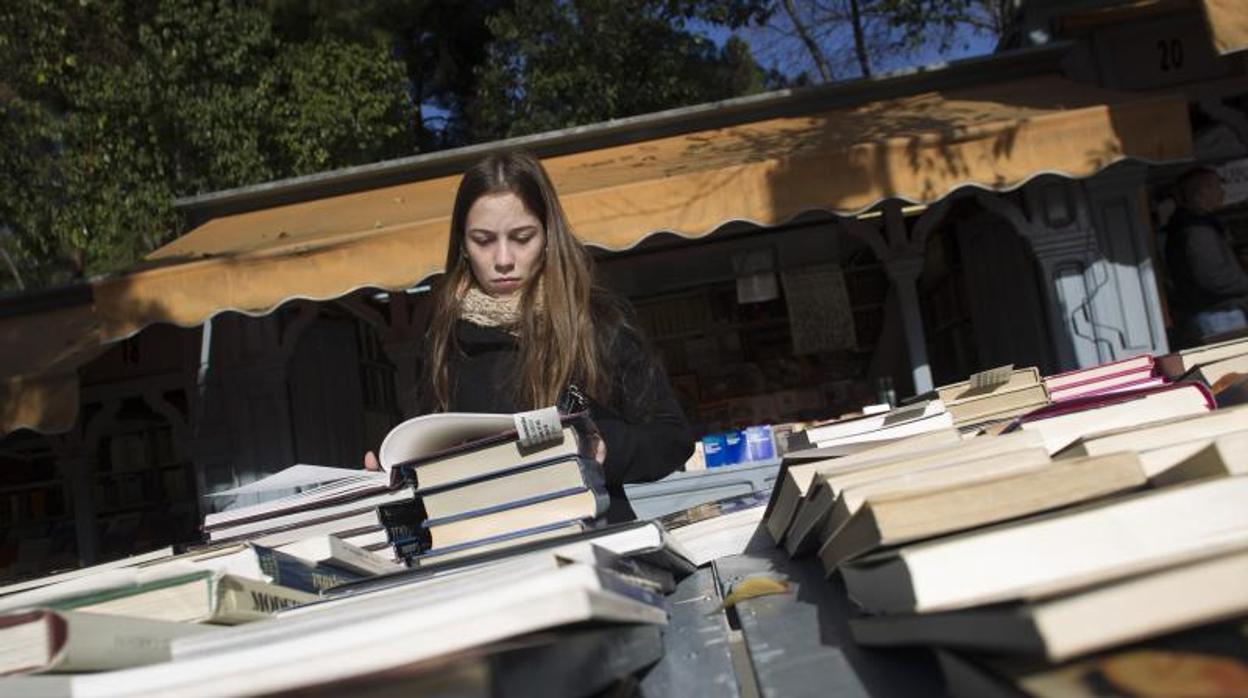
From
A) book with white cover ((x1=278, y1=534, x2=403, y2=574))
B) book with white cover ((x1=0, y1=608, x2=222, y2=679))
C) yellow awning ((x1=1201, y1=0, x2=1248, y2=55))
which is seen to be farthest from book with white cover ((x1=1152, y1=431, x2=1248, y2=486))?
yellow awning ((x1=1201, y1=0, x2=1248, y2=55))

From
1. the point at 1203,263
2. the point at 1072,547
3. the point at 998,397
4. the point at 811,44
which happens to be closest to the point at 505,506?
the point at 1072,547

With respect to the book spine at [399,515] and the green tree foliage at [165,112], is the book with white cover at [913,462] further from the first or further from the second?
the green tree foliage at [165,112]

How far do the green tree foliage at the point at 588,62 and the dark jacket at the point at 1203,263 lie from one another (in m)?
9.55

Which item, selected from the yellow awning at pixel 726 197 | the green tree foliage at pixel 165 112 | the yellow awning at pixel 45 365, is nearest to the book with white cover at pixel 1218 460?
the yellow awning at pixel 726 197

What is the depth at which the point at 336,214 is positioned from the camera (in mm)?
7188

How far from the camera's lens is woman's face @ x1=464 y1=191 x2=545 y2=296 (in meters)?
1.94

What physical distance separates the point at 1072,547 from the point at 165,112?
13406 millimetres

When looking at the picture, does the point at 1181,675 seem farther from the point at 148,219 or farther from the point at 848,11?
the point at 848,11

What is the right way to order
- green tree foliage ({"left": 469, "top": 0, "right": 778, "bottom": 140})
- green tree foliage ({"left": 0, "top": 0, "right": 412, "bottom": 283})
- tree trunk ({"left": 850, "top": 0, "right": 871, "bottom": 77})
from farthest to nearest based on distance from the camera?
1. tree trunk ({"left": 850, "top": 0, "right": 871, "bottom": 77})
2. green tree foliage ({"left": 469, "top": 0, "right": 778, "bottom": 140})
3. green tree foliage ({"left": 0, "top": 0, "right": 412, "bottom": 283})

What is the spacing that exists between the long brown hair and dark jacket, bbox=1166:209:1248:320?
15.4 feet

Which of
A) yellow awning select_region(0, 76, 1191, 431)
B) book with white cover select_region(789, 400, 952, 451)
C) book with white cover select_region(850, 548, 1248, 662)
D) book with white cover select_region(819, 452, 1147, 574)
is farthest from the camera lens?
yellow awning select_region(0, 76, 1191, 431)

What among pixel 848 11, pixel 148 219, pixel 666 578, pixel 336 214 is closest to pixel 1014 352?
pixel 336 214

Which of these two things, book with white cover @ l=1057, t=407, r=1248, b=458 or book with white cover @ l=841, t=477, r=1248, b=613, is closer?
book with white cover @ l=841, t=477, r=1248, b=613

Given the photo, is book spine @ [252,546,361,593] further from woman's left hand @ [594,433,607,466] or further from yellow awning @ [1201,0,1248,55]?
yellow awning @ [1201,0,1248,55]
